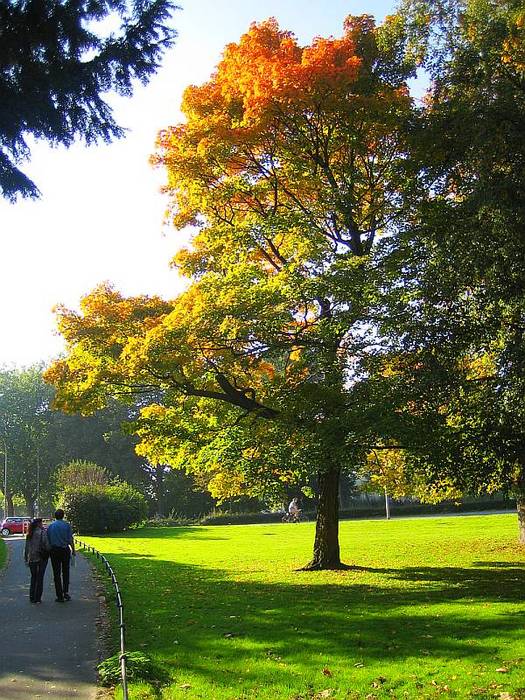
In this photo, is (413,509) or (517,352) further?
(413,509)

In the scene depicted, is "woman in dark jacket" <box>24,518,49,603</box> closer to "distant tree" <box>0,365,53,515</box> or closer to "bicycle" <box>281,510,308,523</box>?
"bicycle" <box>281,510,308,523</box>

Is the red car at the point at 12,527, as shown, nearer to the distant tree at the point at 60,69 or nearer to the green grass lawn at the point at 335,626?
the green grass lawn at the point at 335,626

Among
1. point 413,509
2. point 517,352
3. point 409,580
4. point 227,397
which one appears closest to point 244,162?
point 227,397

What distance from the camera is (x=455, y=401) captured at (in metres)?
12.8

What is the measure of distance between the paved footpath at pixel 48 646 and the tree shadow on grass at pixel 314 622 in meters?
0.74

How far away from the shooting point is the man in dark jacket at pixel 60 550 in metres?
12.3

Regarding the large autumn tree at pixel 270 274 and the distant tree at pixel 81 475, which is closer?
the large autumn tree at pixel 270 274

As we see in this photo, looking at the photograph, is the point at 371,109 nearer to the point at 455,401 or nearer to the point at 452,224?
the point at 452,224

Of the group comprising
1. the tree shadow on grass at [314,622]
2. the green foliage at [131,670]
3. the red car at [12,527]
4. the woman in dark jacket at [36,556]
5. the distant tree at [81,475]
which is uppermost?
the distant tree at [81,475]

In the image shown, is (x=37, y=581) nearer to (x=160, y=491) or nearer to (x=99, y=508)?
(x=99, y=508)

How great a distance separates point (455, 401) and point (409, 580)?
15.2 feet

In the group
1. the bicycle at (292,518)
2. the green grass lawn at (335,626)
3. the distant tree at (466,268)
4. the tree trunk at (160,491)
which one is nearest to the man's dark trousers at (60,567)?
the green grass lawn at (335,626)

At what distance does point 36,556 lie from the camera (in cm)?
1233

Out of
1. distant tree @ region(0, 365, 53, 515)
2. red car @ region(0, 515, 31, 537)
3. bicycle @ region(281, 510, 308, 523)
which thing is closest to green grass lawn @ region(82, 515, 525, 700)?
bicycle @ region(281, 510, 308, 523)
